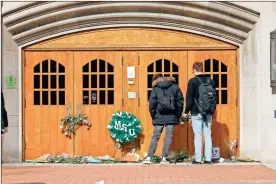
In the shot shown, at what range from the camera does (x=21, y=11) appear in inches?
492

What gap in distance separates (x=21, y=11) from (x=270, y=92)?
5.12 m

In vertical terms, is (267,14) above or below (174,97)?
above

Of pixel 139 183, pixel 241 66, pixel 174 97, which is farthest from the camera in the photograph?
pixel 241 66

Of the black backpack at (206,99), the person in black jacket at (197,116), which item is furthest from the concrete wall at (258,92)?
the black backpack at (206,99)

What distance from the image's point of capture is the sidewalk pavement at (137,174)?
32.6ft

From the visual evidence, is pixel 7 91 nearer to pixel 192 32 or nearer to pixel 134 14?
pixel 134 14

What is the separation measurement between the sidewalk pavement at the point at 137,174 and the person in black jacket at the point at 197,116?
33 centimetres

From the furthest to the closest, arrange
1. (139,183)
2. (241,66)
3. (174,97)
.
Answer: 1. (241,66)
2. (174,97)
3. (139,183)

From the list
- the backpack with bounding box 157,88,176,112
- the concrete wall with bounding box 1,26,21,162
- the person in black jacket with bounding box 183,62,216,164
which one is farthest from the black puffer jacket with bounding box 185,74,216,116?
the concrete wall with bounding box 1,26,21,162

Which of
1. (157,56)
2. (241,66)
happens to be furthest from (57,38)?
(241,66)

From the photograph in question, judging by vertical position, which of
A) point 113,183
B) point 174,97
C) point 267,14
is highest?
point 267,14

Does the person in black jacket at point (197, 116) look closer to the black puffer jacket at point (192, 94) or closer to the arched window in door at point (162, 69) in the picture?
the black puffer jacket at point (192, 94)

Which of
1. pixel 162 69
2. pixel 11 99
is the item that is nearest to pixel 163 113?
pixel 162 69

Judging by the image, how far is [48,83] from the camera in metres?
13.0
